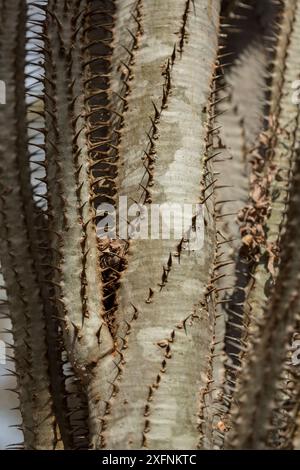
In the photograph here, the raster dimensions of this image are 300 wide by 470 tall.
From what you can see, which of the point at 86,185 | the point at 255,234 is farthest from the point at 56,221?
the point at 255,234

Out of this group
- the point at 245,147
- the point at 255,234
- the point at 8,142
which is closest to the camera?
the point at 8,142

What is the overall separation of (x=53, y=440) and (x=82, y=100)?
3.11 feet

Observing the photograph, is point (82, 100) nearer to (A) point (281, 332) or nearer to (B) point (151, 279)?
(B) point (151, 279)

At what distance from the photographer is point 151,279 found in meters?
2.32

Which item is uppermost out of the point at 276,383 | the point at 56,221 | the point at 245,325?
the point at 56,221
